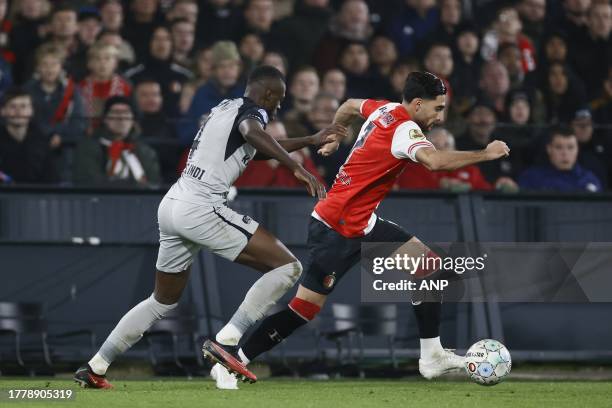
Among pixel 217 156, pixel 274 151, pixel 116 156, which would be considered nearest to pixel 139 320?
pixel 217 156

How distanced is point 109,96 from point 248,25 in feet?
9.08

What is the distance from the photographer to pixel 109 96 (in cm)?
1445

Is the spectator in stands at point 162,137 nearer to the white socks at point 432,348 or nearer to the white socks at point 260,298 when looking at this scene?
the white socks at point 260,298

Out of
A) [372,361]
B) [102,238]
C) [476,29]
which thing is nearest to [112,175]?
[102,238]

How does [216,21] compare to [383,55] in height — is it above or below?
above

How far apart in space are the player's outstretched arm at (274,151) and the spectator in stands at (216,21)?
751 cm

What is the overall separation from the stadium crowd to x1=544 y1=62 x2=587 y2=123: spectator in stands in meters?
0.02

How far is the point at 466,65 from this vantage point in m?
16.7

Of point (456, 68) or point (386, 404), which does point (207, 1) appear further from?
point (386, 404)

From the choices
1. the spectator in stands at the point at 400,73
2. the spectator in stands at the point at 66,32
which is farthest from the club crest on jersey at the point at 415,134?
the spectator in stands at the point at 66,32

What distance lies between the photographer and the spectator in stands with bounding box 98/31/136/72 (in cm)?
1531

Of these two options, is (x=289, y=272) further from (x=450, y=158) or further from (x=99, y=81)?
(x=99, y=81)

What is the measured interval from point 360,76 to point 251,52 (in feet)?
4.37

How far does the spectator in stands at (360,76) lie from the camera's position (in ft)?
51.5
